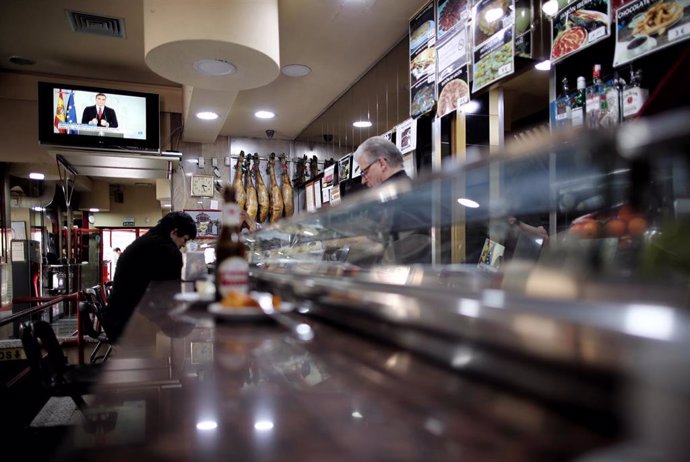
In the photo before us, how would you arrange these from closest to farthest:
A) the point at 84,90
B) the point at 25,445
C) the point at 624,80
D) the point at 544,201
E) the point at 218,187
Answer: the point at 544,201, the point at 624,80, the point at 25,445, the point at 84,90, the point at 218,187

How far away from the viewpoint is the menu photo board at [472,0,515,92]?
2480 millimetres

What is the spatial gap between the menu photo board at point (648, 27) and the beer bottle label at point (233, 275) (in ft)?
5.41

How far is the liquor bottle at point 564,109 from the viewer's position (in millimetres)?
2078

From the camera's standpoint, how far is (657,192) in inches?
49.7

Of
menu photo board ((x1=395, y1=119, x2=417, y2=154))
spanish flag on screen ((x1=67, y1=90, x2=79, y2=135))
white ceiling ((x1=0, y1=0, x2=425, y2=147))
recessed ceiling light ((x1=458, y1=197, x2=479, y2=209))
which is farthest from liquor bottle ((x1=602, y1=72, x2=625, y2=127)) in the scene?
spanish flag on screen ((x1=67, y1=90, x2=79, y2=135))

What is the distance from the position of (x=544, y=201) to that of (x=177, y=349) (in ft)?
3.10

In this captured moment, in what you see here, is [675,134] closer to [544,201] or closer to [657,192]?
[544,201]

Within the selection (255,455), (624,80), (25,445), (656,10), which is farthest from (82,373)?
(656,10)

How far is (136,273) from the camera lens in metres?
2.97

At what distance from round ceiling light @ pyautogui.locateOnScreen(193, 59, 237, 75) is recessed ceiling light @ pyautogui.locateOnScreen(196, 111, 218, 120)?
1637 millimetres

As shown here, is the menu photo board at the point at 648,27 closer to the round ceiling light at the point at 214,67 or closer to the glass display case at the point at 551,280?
the glass display case at the point at 551,280

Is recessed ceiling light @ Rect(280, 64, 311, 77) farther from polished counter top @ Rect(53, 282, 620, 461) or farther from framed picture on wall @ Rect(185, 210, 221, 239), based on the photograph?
polished counter top @ Rect(53, 282, 620, 461)

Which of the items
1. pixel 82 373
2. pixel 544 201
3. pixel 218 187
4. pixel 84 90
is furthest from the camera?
pixel 218 187

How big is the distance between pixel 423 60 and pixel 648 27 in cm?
179
